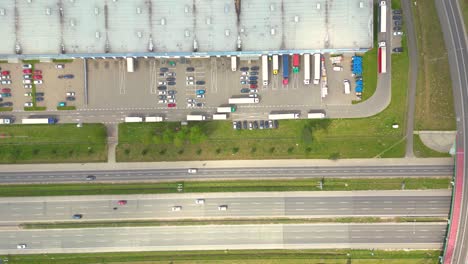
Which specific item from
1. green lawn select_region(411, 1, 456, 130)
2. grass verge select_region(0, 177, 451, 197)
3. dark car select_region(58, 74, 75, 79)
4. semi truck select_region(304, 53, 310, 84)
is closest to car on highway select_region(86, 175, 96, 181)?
grass verge select_region(0, 177, 451, 197)

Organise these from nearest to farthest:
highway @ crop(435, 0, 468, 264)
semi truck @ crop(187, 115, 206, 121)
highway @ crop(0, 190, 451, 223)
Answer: highway @ crop(435, 0, 468, 264)
highway @ crop(0, 190, 451, 223)
semi truck @ crop(187, 115, 206, 121)

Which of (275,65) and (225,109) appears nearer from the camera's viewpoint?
(275,65)

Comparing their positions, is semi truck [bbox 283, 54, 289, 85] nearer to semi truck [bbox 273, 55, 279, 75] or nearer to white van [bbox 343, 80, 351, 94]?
semi truck [bbox 273, 55, 279, 75]

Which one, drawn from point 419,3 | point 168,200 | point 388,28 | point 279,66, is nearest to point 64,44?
point 168,200

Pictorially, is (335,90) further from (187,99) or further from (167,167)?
(167,167)

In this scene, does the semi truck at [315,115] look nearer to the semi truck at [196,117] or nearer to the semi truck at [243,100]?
the semi truck at [243,100]

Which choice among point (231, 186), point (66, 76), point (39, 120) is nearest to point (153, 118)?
point (66, 76)

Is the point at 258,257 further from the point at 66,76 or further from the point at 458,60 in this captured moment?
the point at 458,60
